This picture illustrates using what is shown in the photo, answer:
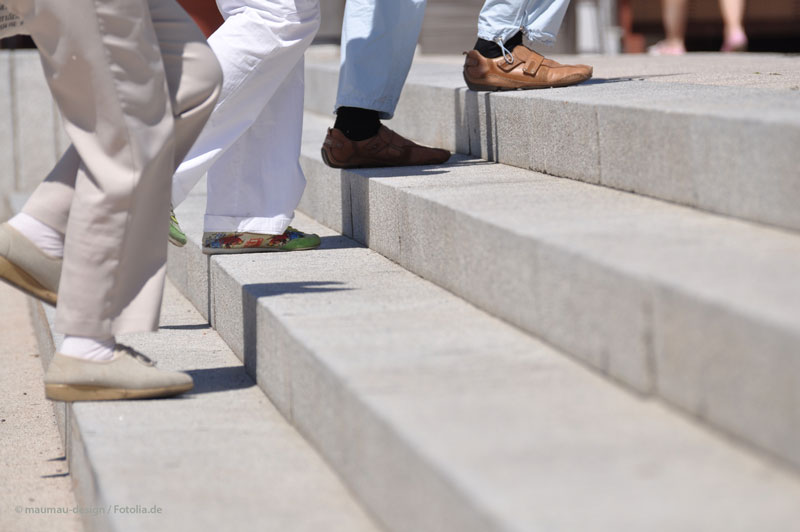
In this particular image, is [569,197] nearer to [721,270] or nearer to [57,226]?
[721,270]

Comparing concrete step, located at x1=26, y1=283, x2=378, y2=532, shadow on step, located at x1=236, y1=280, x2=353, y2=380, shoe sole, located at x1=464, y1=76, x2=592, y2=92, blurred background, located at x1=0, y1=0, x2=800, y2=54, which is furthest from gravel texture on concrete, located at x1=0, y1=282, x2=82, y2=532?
blurred background, located at x1=0, y1=0, x2=800, y2=54

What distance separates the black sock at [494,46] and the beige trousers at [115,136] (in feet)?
4.80

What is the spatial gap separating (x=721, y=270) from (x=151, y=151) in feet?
3.69

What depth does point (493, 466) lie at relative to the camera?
1515 mm

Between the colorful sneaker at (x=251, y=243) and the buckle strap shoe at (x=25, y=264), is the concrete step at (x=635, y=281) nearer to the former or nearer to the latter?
the colorful sneaker at (x=251, y=243)

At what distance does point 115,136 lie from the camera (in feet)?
7.13

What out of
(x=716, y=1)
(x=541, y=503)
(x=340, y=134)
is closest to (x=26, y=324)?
(x=340, y=134)

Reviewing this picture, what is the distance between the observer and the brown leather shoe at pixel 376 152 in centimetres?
352

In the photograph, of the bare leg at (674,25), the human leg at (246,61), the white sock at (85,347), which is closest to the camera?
the white sock at (85,347)

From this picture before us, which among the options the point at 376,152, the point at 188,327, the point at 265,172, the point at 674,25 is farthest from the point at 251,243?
the point at 674,25

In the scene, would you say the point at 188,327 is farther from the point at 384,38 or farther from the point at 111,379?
the point at 384,38

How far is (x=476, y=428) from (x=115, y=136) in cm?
98

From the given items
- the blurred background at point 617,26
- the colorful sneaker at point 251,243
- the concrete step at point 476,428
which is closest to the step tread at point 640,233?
the concrete step at point 476,428

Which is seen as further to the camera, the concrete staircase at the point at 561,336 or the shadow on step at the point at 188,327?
the shadow on step at the point at 188,327
